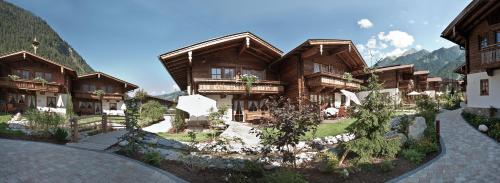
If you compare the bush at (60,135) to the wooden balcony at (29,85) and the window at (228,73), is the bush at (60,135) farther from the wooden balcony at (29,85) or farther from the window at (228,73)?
the wooden balcony at (29,85)

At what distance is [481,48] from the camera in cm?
1639

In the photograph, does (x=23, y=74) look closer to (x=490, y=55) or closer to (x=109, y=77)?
(x=109, y=77)

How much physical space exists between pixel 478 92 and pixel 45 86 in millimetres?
38213

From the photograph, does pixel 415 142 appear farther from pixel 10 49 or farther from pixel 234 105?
pixel 10 49

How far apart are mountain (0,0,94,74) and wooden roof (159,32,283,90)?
6418 centimetres

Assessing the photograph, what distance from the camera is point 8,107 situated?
958 inches

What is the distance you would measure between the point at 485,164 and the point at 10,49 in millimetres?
91863

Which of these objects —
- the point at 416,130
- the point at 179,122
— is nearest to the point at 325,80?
Answer: the point at 416,130

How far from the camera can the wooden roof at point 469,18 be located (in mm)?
14422

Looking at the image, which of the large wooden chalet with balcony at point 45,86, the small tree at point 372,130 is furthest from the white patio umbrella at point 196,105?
the large wooden chalet with balcony at point 45,86

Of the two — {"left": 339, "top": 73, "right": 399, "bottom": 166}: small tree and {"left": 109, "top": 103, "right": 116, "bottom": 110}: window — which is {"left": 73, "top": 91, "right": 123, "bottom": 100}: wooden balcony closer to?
{"left": 109, "top": 103, "right": 116, "bottom": 110}: window

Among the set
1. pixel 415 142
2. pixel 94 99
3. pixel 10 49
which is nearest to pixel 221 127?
pixel 415 142

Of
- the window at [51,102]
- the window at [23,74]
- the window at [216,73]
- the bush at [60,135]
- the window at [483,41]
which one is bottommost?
the bush at [60,135]

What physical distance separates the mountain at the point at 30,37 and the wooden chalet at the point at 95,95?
1691 inches
